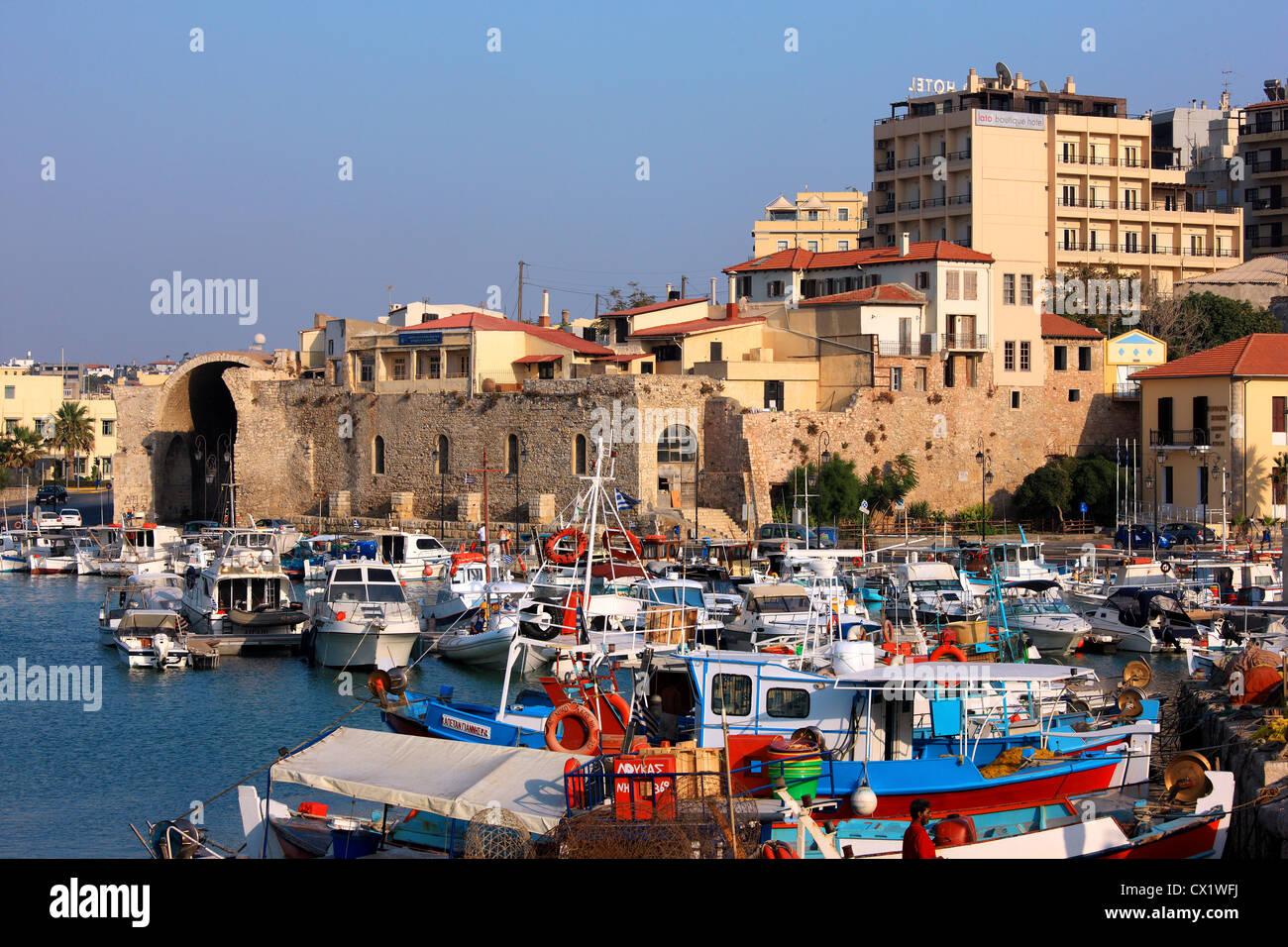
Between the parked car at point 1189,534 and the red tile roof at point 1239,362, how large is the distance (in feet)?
17.4

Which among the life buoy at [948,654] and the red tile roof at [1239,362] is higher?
the red tile roof at [1239,362]

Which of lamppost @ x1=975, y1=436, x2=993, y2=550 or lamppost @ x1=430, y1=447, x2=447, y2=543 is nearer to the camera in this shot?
lamppost @ x1=975, y1=436, x2=993, y2=550

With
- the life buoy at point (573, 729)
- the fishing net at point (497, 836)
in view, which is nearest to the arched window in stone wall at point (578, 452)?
the life buoy at point (573, 729)

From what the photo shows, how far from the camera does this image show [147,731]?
2233cm

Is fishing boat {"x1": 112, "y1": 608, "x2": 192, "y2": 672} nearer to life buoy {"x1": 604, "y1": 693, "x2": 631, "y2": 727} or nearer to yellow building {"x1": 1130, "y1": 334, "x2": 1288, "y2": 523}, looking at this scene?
life buoy {"x1": 604, "y1": 693, "x2": 631, "y2": 727}

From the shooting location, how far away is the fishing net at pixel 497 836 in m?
11.1

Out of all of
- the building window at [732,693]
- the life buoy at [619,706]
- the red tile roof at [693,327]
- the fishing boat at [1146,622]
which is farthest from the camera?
the red tile roof at [693,327]

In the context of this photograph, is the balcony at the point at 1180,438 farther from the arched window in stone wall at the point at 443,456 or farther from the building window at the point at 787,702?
the building window at the point at 787,702

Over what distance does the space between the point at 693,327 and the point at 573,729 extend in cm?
Result: 3464

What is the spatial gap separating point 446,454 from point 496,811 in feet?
122

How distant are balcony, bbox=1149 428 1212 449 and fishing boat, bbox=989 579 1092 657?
1587cm

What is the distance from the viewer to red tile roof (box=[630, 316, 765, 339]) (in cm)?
4762

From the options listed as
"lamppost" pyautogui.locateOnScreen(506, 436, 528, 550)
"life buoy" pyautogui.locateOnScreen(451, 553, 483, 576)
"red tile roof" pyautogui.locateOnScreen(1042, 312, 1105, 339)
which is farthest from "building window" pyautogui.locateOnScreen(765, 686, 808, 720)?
"red tile roof" pyautogui.locateOnScreen(1042, 312, 1105, 339)
